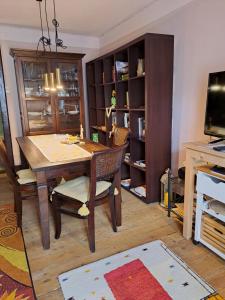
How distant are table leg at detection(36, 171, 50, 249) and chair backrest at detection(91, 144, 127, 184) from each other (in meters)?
0.39

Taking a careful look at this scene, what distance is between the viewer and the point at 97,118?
3943mm

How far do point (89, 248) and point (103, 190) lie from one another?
0.49 meters

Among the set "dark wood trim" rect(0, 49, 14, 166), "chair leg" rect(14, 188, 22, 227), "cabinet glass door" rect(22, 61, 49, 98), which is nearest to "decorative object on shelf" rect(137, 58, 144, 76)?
"cabinet glass door" rect(22, 61, 49, 98)

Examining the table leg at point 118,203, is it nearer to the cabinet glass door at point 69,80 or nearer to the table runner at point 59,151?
the table runner at point 59,151

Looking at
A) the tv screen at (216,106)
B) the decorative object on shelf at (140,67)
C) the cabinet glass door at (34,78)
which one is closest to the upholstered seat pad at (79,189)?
the tv screen at (216,106)

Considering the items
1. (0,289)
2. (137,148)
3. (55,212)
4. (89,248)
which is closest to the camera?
(0,289)

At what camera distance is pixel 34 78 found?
3525 millimetres

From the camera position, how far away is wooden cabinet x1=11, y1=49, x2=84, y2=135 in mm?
3385

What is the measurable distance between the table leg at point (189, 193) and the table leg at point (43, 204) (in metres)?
1.14

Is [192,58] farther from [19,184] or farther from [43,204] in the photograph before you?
[19,184]

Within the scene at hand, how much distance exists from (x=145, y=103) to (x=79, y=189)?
3.78 ft

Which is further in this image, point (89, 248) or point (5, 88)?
point (5, 88)

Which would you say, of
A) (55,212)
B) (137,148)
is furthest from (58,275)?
(137,148)

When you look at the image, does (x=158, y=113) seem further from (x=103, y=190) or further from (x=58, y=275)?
(x=58, y=275)
